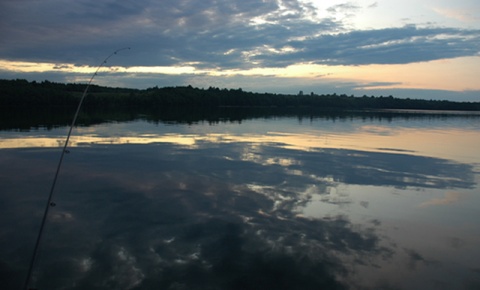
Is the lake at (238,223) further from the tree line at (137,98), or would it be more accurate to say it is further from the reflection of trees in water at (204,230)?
the tree line at (137,98)

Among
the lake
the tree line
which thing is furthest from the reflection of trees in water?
the tree line

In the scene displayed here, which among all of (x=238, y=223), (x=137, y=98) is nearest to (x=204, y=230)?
(x=238, y=223)

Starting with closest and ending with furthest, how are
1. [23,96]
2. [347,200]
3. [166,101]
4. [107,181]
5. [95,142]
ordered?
[347,200] < [107,181] < [95,142] < [23,96] < [166,101]

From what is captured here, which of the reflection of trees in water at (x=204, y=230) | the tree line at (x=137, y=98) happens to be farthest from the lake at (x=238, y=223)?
the tree line at (x=137, y=98)

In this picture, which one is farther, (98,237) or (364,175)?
(364,175)

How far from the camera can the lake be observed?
353 inches

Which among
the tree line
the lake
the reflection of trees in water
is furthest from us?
the tree line

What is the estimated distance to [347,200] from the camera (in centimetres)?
1566

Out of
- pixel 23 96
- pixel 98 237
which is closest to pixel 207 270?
pixel 98 237

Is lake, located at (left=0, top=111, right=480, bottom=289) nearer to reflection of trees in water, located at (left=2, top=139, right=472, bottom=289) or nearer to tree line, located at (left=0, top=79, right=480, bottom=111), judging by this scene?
reflection of trees in water, located at (left=2, top=139, right=472, bottom=289)

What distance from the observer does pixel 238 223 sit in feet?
41.0

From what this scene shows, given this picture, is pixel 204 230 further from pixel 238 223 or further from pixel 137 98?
pixel 137 98

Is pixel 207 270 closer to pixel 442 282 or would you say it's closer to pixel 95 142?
pixel 442 282

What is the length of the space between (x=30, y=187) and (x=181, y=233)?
27.5ft
